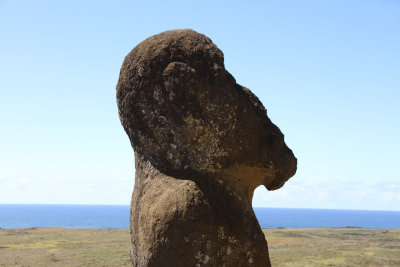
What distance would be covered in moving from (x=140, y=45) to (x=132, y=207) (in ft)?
5.96

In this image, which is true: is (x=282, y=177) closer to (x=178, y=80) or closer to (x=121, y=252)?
(x=178, y=80)

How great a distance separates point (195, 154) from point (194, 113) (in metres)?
0.42

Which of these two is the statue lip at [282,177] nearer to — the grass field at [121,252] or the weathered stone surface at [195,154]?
the weathered stone surface at [195,154]

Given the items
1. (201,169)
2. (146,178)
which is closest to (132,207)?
(146,178)

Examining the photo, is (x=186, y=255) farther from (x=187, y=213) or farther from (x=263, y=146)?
(x=263, y=146)

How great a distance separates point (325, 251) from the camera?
2570 centimetres

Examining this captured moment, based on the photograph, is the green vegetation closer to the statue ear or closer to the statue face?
the statue face

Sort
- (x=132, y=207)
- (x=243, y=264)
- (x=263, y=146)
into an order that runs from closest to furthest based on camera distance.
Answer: (x=243, y=264)
(x=263, y=146)
(x=132, y=207)

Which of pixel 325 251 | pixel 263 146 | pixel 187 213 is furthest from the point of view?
pixel 325 251

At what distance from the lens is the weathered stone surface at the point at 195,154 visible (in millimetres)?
4426

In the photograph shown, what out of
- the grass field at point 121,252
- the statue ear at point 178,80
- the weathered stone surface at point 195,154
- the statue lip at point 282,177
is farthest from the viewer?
the grass field at point 121,252

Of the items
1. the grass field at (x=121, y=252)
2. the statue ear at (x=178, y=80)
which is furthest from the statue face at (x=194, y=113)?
the grass field at (x=121, y=252)

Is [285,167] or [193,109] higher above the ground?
[193,109]

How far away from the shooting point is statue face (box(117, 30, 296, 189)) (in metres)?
4.75
